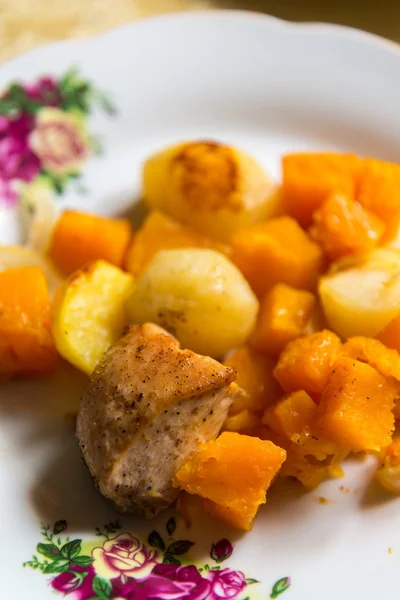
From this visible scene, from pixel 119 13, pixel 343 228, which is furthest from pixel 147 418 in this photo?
pixel 119 13

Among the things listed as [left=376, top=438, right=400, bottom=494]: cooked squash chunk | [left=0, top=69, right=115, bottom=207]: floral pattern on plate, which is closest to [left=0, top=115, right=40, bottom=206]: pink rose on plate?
[left=0, top=69, right=115, bottom=207]: floral pattern on plate

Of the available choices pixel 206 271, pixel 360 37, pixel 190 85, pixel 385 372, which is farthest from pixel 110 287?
pixel 360 37

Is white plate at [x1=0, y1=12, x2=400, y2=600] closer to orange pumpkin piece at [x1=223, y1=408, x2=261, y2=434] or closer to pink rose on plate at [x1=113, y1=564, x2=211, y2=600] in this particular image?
pink rose on plate at [x1=113, y1=564, x2=211, y2=600]

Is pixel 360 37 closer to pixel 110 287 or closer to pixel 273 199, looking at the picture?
pixel 273 199

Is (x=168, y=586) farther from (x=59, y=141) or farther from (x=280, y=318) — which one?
(x=59, y=141)

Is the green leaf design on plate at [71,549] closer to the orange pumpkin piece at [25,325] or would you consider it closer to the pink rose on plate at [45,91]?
the orange pumpkin piece at [25,325]

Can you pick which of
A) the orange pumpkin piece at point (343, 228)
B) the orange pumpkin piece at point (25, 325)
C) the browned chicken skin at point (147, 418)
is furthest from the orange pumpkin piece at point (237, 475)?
the orange pumpkin piece at point (343, 228)
